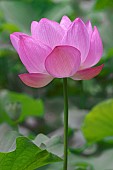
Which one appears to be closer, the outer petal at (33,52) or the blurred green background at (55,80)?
the outer petal at (33,52)

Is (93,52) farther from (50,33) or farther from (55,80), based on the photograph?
(55,80)

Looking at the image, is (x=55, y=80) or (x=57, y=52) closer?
(x=57, y=52)

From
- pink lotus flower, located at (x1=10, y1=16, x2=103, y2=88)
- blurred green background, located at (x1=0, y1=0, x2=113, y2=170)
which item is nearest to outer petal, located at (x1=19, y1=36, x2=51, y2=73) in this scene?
pink lotus flower, located at (x1=10, y1=16, x2=103, y2=88)

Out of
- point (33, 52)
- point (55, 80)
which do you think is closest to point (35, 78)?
point (33, 52)

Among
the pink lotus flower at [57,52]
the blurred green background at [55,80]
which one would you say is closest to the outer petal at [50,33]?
the pink lotus flower at [57,52]

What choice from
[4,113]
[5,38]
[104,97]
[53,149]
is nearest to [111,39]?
[104,97]

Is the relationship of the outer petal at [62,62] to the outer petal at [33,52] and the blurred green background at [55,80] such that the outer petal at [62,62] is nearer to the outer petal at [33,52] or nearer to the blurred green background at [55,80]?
the outer petal at [33,52]
